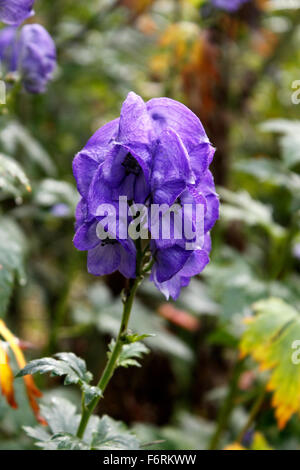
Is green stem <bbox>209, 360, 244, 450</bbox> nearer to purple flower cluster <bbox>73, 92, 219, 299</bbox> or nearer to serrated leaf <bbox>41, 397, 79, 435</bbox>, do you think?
serrated leaf <bbox>41, 397, 79, 435</bbox>

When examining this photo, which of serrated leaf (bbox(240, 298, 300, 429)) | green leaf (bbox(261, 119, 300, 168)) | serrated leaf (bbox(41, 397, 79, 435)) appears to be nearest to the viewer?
serrated leaf (bbox(41, 397, 79, 435))

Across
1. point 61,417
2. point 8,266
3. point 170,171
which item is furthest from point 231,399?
point 170,171

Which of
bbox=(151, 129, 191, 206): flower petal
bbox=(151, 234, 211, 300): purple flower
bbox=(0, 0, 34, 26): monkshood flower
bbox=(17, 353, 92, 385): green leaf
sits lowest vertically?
bbox=(17, 353, 92, 385): green leaf

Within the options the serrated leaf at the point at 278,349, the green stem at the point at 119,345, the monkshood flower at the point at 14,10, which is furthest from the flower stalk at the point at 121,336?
the monkshood flower at the point at 14,10

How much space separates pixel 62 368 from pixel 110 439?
188 millimetres

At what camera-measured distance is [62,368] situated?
875 mm

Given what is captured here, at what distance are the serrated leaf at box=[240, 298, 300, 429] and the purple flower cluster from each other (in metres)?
0.52

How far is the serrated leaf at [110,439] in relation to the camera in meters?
0.94

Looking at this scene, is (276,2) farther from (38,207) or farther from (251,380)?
(251,380)

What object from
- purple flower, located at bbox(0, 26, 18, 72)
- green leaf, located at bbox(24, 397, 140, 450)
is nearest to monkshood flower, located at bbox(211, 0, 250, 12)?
purple flower, located at bbox(0, 26, 18, 72)

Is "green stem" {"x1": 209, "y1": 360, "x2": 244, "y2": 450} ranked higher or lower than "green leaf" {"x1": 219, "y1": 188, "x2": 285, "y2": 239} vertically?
lower

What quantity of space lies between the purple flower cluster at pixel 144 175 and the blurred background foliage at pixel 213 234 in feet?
1.01

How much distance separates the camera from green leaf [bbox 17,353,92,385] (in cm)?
83
